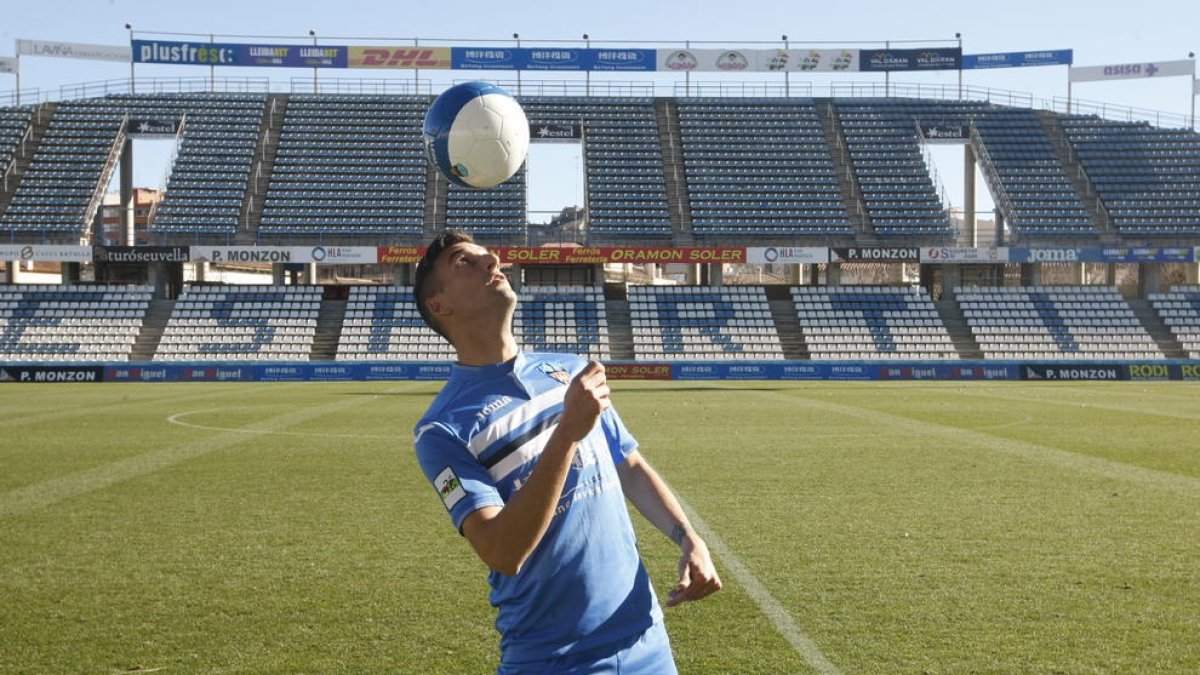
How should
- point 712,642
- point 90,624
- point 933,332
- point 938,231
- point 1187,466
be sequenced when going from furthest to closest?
point 938,231 → point 933,332 → point 1187,466 → point 90,624 → point 712,642

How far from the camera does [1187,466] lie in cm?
1317

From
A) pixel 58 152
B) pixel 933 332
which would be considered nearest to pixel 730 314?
pixel 933 332

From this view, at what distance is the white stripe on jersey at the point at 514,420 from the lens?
3.15 m

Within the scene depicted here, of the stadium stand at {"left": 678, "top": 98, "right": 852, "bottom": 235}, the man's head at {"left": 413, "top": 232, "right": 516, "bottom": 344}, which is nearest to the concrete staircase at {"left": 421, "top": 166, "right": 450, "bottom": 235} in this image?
the stadium stand at {"left": 678, "top": 98, "right": 852, "bottom": 235}

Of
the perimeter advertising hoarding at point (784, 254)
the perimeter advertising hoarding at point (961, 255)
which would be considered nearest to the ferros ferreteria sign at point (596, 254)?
the perimeter advertising hoarding at point (784, 254)

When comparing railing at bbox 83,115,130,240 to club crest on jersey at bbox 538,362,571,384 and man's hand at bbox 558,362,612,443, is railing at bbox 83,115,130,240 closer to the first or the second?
club crest on jersey at bbox 538,362,571,384

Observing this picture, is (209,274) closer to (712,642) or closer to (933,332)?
(933,332)

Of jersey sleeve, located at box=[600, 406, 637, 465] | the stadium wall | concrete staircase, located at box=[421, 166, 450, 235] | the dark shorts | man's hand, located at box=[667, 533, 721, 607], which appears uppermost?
concrete staircase, located at box=[421, 166, 450, 235]

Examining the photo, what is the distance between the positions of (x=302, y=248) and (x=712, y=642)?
41038mm

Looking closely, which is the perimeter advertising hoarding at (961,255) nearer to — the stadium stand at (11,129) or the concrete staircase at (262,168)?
the concrete staircase at (262,168)

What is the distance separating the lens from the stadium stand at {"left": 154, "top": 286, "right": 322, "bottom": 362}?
139ft

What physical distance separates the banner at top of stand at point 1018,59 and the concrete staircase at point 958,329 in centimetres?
1554

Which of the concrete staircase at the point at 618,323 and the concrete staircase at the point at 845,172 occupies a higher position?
the concrete staircase at the point at 845,172

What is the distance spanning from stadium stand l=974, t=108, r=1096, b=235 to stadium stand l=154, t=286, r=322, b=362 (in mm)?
30183
